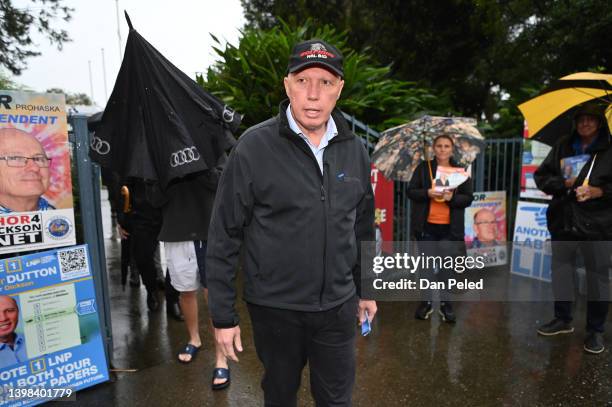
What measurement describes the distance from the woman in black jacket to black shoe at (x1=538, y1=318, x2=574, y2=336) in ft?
2.64

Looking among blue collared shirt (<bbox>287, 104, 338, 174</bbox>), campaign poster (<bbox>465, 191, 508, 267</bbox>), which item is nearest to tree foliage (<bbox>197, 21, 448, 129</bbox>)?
campaign poster (<bbox>465, 191, 508, 267</bbox>)

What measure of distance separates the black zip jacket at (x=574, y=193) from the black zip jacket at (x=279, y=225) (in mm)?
2669

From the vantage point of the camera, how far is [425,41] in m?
11.8

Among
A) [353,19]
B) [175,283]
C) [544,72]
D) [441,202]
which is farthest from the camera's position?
[353,19]

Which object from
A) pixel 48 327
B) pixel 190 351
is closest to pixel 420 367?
pixel 190 351

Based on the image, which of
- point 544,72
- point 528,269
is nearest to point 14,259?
point 528,269

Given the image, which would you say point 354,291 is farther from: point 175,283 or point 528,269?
point 528,269

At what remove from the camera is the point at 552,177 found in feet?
13.1

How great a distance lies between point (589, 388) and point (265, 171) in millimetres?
3007

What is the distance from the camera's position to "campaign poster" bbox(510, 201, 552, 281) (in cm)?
561

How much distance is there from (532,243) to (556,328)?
5.96 feet

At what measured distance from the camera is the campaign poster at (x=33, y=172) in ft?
9.19

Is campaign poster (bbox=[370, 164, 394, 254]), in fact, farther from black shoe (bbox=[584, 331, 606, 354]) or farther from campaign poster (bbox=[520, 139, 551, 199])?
black shoe (bbox=[584, 331, 606, 354])

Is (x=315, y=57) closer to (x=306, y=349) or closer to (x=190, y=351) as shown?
(x=306, y=349)
